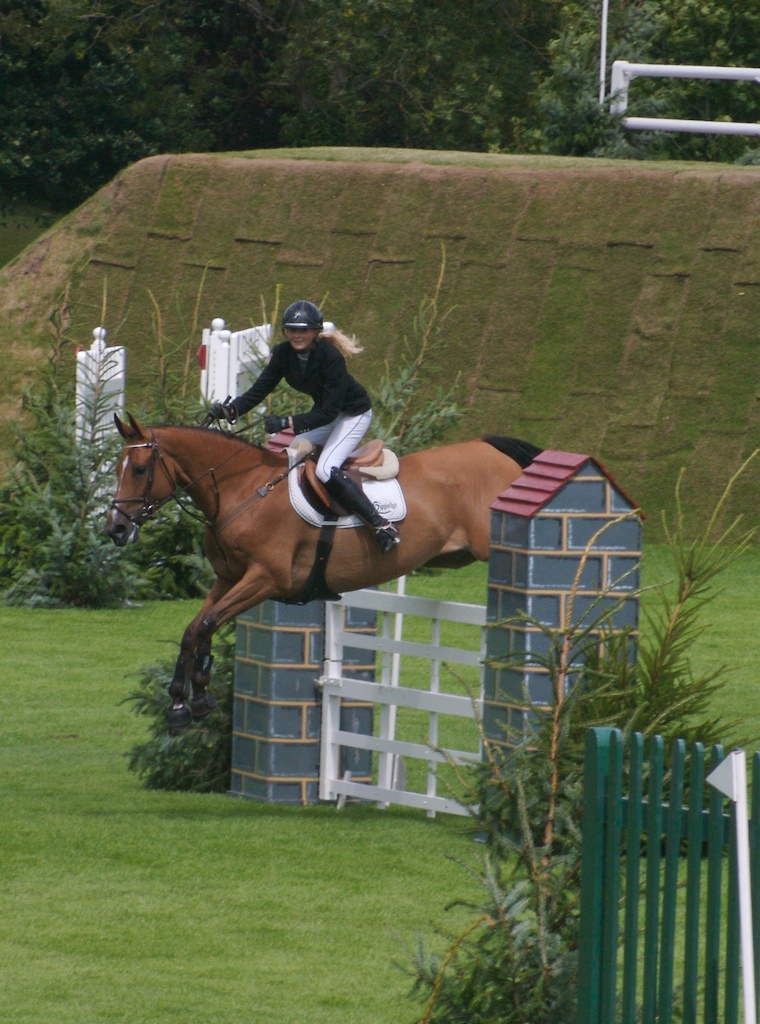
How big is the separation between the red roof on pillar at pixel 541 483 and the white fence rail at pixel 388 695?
0.64 meters

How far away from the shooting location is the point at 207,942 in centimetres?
652

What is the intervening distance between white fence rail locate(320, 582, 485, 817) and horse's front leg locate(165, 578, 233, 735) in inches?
32.3

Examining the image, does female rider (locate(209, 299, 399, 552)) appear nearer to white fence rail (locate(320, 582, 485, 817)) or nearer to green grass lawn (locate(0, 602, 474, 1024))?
white fence rail (locate(320, 582, 485, 817))

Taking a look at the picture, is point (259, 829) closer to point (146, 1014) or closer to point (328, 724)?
point (328, 724)

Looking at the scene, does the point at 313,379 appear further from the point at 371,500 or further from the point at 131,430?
the point at 131,430

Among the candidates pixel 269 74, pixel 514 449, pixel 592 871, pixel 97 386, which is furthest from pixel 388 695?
pixel 269 74

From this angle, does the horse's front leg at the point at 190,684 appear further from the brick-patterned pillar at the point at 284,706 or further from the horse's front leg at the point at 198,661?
the brick-patterned pillar at the point at 284,706

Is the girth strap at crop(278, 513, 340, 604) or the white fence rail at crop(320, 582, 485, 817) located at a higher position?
the girth strap at crop(278, 513, 340, 604)

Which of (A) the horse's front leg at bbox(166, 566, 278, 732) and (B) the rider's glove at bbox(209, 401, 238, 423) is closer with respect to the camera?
(A) the horse's front leg at bbox(166, 566, 278, 732)

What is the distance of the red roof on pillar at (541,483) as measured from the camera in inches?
310

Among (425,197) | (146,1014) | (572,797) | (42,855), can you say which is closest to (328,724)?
(42,855)

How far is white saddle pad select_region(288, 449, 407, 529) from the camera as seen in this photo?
28.8 ft

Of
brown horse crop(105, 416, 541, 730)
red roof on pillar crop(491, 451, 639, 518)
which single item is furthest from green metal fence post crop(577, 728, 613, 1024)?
brown horse crop(105, 416, 541, 730)

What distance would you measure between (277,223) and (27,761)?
41.2 ft
